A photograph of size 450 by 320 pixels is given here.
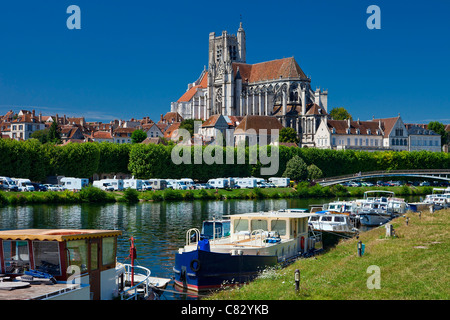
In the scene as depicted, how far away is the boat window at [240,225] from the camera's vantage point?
28.7m

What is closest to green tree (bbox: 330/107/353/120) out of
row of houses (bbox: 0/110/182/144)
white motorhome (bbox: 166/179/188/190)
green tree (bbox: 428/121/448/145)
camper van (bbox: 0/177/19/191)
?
green tree (bbox: 428/121/448/145)

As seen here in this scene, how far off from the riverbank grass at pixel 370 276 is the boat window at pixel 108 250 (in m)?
4.10

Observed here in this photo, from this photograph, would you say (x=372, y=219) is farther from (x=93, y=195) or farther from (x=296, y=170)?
(x=296, y=170)

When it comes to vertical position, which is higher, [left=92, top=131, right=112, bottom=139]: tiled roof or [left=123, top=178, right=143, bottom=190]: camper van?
[left=92, top=131, right=112, bottom=139]: tiled roof

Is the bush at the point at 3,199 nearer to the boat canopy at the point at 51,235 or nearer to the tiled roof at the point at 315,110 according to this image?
the boat canopy at the point at 51,235

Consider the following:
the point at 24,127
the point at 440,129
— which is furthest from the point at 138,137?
the point at 440,129

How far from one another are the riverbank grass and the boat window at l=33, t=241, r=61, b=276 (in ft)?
19.6

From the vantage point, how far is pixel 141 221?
48750mm

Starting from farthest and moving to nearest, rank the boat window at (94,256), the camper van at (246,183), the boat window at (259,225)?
the camper van at (246,183) < the boat window at (259,225) < the boat window at (94,256)

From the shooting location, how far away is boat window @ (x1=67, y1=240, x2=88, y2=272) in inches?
599

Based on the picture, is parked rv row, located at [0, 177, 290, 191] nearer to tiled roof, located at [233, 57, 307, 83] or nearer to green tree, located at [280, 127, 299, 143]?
green tree, located at [280, 127, 299, 143]

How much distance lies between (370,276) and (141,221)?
31.9m

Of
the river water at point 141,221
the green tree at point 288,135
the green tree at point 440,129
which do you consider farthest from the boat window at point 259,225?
the green tree at point 440,129
